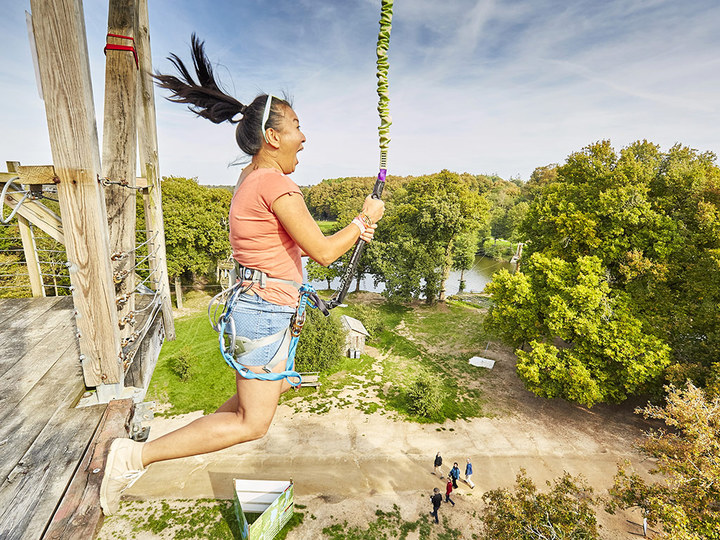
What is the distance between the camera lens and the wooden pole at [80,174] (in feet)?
6.86

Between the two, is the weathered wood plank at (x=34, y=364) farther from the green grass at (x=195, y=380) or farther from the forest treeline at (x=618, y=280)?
the green grass at (x=195, y=380)

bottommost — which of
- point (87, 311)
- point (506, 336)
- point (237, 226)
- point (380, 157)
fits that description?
point (506, 336)

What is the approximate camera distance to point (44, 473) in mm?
2078

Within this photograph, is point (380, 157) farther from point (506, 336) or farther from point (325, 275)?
point (325, 275)

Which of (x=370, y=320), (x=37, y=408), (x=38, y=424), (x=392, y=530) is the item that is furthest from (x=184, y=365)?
(x=38, y=424)

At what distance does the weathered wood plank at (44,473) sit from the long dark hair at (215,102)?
2.38 meters

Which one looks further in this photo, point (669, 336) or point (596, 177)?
point (596, 177)

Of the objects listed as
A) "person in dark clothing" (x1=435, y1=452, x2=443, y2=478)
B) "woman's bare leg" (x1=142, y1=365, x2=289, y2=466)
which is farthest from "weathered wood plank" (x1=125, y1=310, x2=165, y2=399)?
"person in dark clothing" (x1=435, y1=452, x2=443, y2=478)

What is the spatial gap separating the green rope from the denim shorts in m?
1.51

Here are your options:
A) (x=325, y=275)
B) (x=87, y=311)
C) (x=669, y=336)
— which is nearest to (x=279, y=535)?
(x=87, y=311)

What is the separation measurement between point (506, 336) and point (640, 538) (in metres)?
8.97

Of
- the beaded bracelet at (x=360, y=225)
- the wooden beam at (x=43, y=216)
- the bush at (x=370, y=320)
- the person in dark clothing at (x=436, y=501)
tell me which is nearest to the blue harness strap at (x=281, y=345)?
the beaded bracelet at (x=360, y=225)

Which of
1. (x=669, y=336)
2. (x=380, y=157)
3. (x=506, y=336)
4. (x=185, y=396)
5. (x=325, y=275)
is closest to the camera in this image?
(x=380, y=157)

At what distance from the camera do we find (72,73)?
84.4 inches
